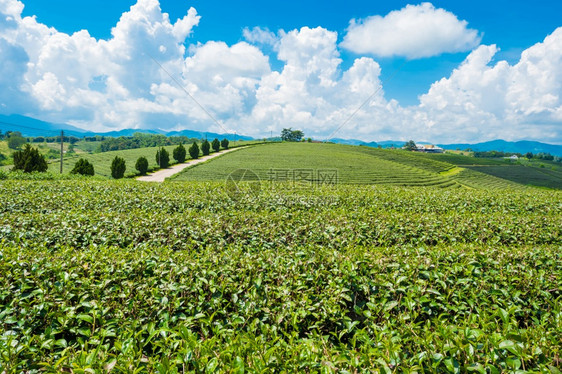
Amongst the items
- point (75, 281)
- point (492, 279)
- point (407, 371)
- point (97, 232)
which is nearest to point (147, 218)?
point (97, 232)

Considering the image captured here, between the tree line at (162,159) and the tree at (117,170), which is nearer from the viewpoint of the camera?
the tree at (117,170)

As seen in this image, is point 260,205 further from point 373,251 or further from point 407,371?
point 407,371

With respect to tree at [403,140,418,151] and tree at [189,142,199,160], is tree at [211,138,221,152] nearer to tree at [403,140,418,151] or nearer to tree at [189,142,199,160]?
tree at [189,142,199,160]

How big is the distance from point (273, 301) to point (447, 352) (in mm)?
1699

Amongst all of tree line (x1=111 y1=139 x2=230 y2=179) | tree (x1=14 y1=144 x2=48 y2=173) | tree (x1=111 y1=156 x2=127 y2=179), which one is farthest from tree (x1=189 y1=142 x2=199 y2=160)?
tree (x1=14 y1=144 x2=48 y2=173)

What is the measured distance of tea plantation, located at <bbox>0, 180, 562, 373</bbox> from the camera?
210 cm

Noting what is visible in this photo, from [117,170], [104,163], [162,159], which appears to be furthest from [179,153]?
[104,163]

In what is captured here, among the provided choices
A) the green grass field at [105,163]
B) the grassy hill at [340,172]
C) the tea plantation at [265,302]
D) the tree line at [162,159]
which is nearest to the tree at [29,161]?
the tree line at [162,159]

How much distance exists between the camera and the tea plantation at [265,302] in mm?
2100

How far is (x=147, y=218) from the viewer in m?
6.41

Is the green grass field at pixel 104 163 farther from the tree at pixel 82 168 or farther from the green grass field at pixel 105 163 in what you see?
the tree at pixel 82 168

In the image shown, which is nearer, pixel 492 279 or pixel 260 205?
pixel 492 279

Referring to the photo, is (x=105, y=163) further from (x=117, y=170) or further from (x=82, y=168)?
(x=82, y=168)

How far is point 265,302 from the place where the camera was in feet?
9.86
